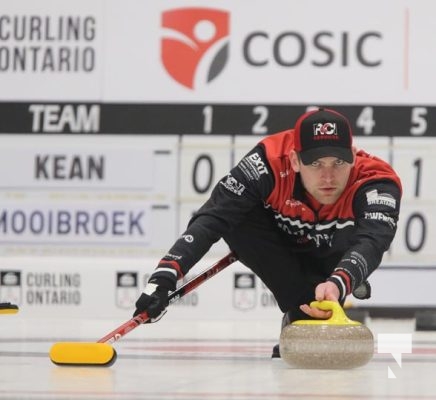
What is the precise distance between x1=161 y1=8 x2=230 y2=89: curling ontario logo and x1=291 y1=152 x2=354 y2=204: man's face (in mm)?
3400

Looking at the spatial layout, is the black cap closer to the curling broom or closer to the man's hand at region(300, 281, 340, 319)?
the man's hand at region(300, 281, 340, 319)

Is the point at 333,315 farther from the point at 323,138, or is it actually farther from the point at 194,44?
the point at 194,44

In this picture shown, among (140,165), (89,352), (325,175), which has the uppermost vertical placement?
(325,175)

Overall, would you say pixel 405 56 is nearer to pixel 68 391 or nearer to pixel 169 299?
pixel 169 299

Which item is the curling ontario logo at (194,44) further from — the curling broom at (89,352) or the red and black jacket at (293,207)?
the curling broom at (89,352)

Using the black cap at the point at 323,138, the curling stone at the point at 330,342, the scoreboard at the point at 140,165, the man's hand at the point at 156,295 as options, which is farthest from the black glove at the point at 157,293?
the scoreboard at the point at 140,165

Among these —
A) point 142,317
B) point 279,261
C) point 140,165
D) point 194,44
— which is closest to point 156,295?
point 142,317

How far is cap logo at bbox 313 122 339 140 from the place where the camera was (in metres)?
3.42

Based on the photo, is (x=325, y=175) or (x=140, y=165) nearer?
(x=325, y=175)

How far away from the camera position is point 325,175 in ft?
11.4

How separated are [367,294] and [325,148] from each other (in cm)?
59

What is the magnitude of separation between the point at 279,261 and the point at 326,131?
0.60 m

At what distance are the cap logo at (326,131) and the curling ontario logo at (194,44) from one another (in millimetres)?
3497

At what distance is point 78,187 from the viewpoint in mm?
6852
